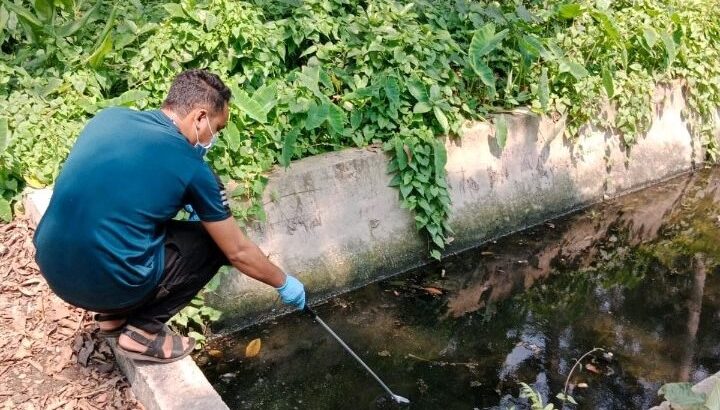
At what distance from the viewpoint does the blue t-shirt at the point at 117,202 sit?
284 centimetres

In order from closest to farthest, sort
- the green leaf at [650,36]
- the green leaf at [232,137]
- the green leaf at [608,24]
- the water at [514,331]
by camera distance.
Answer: the water at [514,331] → the green leaf at [232,137] → the green leaf at [608,24] → the green leaf at [650,36]

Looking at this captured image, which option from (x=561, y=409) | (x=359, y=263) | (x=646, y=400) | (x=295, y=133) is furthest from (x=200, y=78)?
(x=646, y=400)

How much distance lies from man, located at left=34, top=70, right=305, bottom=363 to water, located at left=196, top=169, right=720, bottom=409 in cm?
103

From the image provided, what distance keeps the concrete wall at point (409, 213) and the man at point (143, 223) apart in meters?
1.17

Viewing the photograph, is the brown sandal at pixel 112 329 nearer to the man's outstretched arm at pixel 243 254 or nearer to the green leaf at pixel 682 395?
the man's outstretched arm at pixel 243 254

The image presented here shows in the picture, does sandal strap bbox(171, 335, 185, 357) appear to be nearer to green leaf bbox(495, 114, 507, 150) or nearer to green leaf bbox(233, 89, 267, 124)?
green leaf bbox(233, 89, 267, 124)

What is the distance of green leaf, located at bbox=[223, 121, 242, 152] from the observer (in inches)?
177

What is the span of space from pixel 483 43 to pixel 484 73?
0.27 m

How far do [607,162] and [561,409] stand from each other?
10.4 ft

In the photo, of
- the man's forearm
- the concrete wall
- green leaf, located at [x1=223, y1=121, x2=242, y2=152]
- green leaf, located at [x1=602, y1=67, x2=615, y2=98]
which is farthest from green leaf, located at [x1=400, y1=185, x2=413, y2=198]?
green leaf, located at [x1=602, y1=67, x2=615, y2=98]

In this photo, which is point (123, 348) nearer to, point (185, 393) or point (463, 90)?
point (185, 393)

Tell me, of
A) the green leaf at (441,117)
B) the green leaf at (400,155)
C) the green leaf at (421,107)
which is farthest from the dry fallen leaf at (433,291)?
the green leaf at (421,107)

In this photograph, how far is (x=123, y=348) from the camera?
10.7 ft

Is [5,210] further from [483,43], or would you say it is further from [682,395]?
[682,395]
